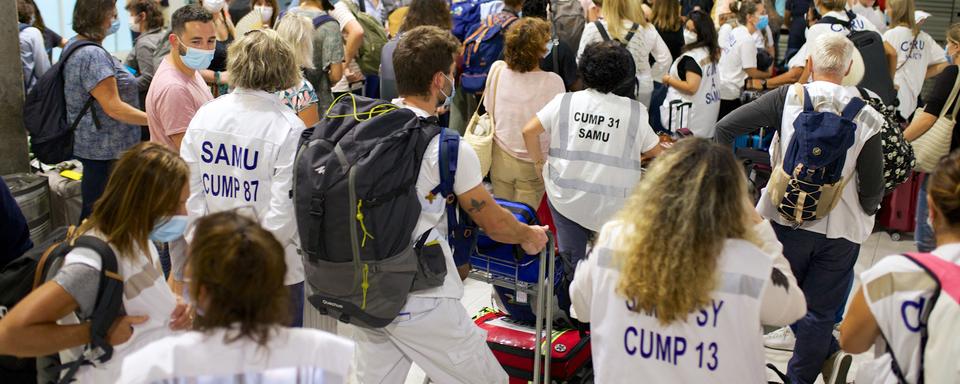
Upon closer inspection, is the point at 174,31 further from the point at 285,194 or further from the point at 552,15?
the point at 552,15

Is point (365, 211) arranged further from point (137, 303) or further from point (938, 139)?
point (938, 139)

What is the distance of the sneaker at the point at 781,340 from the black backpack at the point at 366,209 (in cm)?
243

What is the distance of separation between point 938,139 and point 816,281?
6.25 feet

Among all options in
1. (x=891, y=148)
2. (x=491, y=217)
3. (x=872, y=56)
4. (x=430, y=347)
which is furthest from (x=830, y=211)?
(x=872, y=56)

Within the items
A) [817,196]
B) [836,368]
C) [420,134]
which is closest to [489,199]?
[420,134]

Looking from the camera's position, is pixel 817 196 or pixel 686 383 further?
pixel 817 196

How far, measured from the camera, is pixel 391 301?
2953 millimetres

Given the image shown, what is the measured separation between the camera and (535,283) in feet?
12.2

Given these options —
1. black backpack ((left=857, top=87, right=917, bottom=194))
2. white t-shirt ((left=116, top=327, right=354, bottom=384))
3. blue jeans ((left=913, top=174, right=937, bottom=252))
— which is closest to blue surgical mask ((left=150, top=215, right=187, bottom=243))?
→ white t-shirt ((left=116, top=327, right=354, bottom=384))

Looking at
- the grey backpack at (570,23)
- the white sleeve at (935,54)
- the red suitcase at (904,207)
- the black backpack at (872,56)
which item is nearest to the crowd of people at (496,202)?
the black backpack at (872,56)

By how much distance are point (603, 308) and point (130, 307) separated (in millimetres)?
1241

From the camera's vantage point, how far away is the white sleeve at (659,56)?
20.7 feet

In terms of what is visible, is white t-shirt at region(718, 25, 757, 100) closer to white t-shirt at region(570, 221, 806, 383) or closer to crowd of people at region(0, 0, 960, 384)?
crowd of people at region(0, 0, 960, 384)

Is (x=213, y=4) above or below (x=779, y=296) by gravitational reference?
above
